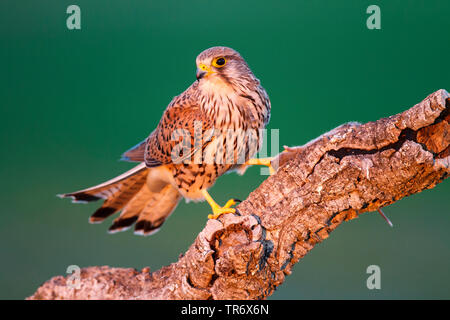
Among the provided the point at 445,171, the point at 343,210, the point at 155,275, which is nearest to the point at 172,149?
the point at 155,275

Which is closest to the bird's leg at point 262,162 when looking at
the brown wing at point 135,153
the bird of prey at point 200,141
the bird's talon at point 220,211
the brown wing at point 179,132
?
the bird of prey at point 200,141

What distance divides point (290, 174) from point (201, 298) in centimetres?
73

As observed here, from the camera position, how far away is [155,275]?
247 centimetres

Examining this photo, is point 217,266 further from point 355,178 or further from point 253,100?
point 253,100

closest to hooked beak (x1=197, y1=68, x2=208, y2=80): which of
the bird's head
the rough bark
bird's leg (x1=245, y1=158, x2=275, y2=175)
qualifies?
the bird's head

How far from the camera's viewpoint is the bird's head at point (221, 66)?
2.49 metres

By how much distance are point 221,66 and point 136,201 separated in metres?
1.22

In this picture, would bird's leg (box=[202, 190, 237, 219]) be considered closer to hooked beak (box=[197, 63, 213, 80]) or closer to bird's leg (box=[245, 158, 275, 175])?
bird's leg (box=[245, 158, 275, 175])

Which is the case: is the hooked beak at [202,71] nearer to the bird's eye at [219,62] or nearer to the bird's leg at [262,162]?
the bird's eye at [219,62]

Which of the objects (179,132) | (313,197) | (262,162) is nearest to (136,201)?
(179,132)

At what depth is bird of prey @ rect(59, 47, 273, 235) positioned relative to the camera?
2689 mm

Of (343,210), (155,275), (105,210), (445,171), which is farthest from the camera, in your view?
(105,210)

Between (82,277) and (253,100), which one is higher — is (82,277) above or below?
below

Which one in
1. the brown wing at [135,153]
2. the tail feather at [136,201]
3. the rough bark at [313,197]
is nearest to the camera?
the rough bark at [313,197]
